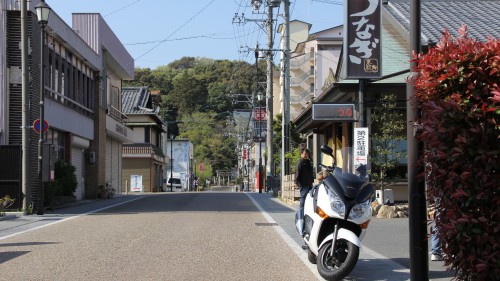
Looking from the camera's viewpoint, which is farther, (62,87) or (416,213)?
(62,87)

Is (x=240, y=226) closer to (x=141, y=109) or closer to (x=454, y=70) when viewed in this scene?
(x=454, y=70)

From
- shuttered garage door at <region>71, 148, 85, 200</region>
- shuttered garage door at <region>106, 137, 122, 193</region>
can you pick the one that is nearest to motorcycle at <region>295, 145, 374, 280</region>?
shuttered garage door at <region>71, 148, 85, 200</region>

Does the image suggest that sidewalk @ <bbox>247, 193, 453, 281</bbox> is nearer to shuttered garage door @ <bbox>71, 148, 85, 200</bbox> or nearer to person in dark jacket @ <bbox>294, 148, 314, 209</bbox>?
person in dark jacket @ <bbox>294, 148, 314, 209</bbox>

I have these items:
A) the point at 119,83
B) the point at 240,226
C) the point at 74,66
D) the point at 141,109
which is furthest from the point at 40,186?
the point at 141,109

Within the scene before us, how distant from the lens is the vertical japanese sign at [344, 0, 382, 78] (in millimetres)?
15852

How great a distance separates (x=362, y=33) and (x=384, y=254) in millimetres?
7595

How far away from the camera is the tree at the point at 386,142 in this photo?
18531 mm

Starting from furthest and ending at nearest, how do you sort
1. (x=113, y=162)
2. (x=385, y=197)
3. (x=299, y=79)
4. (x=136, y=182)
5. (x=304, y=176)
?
(x=299, y=79) < (x=136, y=182) < (x=113, y=162) < (x=385, y=197) < (x=304, y=176)

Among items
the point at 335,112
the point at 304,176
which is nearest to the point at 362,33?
the point at 335,112

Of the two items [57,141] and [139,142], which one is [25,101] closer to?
[57,141]

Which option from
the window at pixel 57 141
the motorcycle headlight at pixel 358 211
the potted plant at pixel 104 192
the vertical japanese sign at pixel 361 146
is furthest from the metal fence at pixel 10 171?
the motorcycle headlight at pixel 358 211

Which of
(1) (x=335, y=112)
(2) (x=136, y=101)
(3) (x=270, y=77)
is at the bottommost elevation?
(1) (x=335, y=112)

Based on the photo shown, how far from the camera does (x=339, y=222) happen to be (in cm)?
746

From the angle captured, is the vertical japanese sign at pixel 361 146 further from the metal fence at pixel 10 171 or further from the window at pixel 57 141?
the window at pixel 57 141
